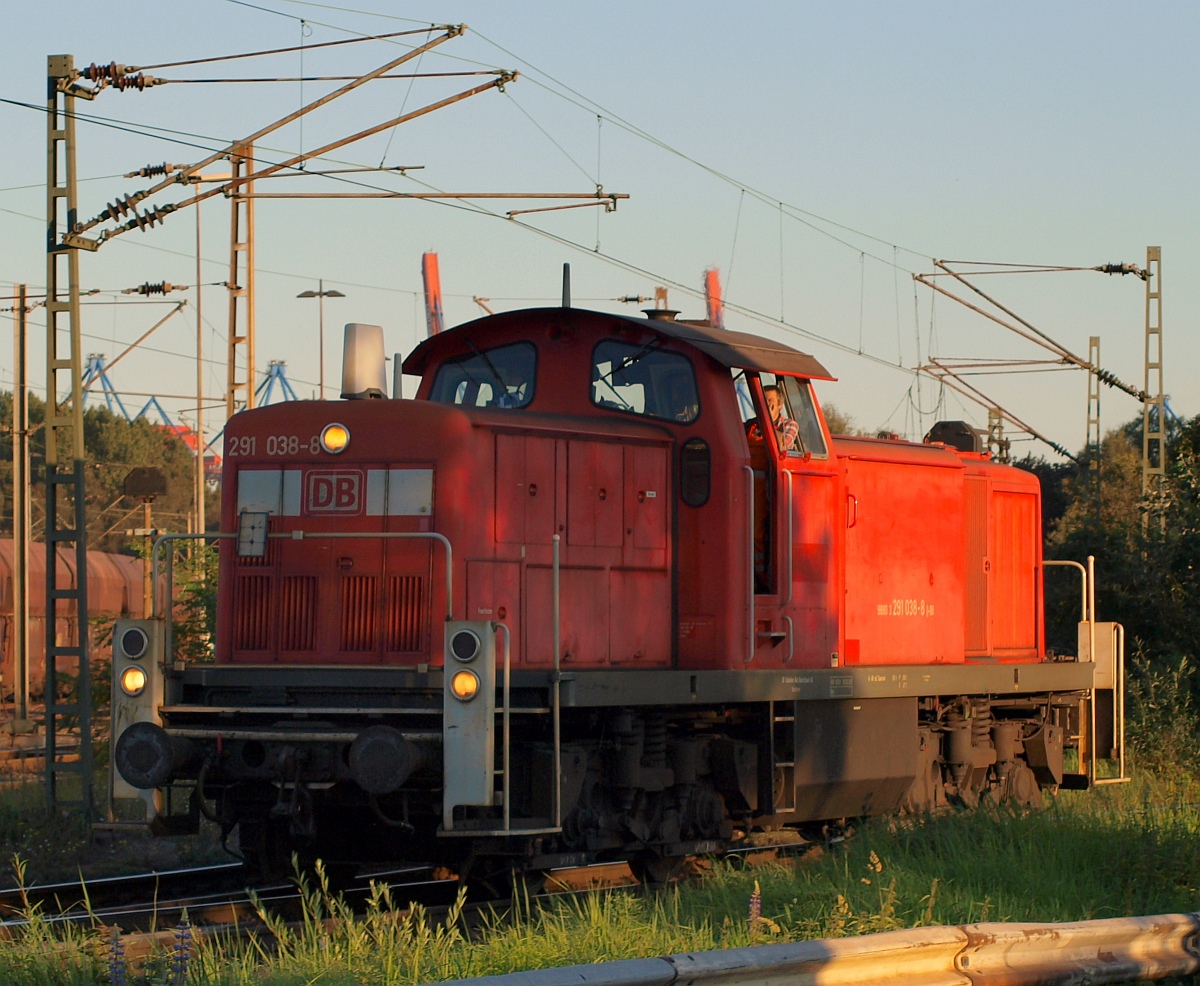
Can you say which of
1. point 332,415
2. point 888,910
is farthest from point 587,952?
point 332,415

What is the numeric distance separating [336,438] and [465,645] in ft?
5.61

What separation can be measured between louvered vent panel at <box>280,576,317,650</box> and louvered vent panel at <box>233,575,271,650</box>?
0.37ft

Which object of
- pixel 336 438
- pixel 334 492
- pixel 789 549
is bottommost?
pixel 789 549

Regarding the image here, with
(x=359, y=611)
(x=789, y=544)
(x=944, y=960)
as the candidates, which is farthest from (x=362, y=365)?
(x=944, y=960)

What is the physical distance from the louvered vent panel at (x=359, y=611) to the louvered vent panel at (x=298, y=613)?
20 centimetres

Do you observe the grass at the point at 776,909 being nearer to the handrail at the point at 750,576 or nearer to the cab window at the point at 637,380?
the handrail at the point at 750,576

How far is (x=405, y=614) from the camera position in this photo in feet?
30.2

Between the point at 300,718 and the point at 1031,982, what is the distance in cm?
439

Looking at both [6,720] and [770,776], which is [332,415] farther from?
[6,720]

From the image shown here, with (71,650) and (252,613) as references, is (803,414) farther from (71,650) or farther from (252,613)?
(71,650)

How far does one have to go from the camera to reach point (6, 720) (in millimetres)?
29219

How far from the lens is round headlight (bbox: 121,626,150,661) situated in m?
9.31

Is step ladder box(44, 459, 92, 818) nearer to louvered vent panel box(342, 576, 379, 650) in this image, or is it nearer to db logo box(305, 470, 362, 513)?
db logo box(305, 470, 362, 513)

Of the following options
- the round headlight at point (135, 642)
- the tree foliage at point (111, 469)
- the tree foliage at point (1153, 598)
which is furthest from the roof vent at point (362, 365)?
the tree foliage at point (111, 469)
